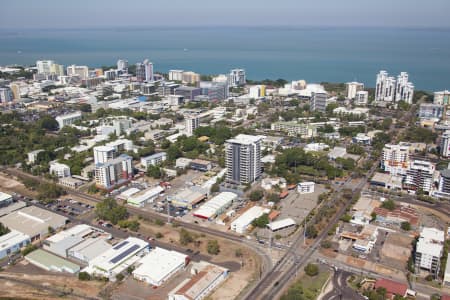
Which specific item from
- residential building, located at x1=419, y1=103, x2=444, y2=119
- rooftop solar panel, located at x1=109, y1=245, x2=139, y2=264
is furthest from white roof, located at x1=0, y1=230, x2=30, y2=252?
residential building, located at x1=419, y1=103, x2=444, y2=119

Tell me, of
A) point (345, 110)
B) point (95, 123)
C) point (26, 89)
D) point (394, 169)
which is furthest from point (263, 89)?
point (26, 89)

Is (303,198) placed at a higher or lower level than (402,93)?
lower

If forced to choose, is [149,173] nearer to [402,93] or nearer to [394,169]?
[394,169]

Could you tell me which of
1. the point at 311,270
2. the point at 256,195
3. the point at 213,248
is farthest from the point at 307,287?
the point at 256,195

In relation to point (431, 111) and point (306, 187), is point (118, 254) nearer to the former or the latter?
point (306, 187)

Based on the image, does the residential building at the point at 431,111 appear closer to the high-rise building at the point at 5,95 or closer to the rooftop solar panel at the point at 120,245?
the rooftop solar panel at the point at 120,245
